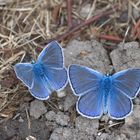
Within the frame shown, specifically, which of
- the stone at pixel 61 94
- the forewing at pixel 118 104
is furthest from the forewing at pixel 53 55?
the forewing at pixel 118 104

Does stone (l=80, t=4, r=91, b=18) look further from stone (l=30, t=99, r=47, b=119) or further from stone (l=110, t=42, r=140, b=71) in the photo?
stone (l=30, t=99, r=47, b=119)

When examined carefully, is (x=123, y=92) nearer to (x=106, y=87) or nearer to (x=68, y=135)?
(x=106, y=87)


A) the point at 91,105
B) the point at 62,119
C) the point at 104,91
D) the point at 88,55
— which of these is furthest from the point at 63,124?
the point at 88,55

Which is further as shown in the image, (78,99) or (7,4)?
(7,4)

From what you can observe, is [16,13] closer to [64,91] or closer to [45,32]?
[45,32]

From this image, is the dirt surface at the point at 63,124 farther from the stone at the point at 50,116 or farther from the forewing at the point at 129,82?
the forewing at the point at 129,82

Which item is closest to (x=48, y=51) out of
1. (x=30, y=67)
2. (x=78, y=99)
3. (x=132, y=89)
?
(x=30, y=67)
